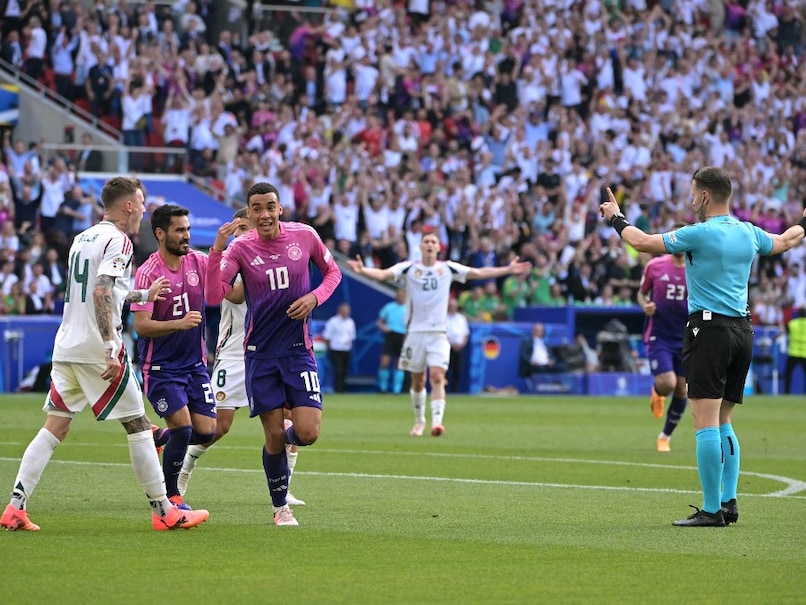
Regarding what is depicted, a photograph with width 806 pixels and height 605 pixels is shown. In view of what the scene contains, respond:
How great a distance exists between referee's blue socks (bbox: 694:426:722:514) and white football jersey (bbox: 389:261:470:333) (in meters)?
9.93

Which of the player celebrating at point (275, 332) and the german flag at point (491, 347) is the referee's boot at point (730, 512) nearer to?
the player celebrating at point (275, 332)

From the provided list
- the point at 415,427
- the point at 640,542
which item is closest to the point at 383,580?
the point at 640,542

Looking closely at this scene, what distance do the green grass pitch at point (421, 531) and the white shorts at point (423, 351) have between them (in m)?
1.77

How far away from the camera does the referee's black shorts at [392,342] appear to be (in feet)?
100.0

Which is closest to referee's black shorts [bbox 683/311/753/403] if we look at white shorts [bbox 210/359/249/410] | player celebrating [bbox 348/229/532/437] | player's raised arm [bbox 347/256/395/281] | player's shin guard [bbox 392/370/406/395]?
white shorts [bbox 210/359/249/410]

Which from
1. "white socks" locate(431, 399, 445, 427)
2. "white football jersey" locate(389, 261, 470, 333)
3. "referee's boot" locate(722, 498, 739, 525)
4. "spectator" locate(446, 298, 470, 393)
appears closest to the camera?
"referee's boot" locate(722, 498, 739, 525)

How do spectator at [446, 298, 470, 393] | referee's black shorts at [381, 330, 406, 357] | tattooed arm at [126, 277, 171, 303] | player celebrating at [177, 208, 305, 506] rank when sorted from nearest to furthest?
1. tattooed arm at [126, 277, 171, 303]
2. player celebrating at [177, 208, 305, 506]
3. spectator at [446, 298, 470, 393]
4. referee's black shorts at [381, 330, 406, 357]

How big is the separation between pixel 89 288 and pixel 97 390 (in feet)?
2.17

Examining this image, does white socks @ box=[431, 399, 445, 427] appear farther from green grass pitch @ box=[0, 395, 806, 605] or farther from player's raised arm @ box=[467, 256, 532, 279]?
player's raised arm @ box=[467, 256, 532, 279]

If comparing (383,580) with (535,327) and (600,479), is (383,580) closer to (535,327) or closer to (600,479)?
(600,479)

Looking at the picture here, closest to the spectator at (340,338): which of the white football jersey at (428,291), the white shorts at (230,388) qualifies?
the white football jersey at (428,291)

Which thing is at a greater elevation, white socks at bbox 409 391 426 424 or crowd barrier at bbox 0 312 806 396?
white socks at bbox 409 391 426 424

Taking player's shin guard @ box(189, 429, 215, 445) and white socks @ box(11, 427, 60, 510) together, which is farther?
player's shin guard @ box(189, 429, 215, 445)

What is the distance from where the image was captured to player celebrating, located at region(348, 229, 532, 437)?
66.6ft
